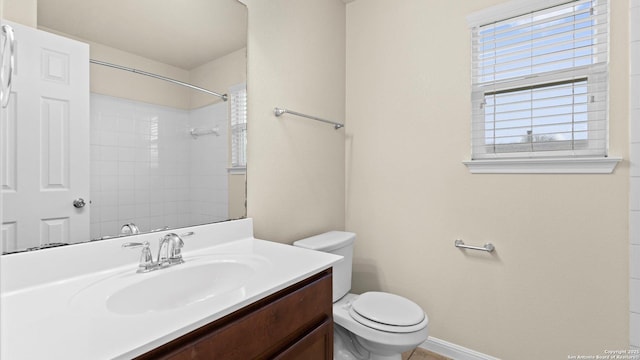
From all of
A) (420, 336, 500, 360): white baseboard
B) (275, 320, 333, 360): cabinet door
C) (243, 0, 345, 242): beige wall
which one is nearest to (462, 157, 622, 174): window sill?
(243, 0, 345, 242): beige wall

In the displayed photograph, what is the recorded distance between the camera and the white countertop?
59 centimetres

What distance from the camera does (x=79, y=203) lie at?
3.32 feet

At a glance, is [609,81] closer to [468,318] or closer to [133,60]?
[468,318]

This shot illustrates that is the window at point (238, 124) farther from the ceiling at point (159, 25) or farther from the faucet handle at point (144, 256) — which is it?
the faucet handle at point (144, 256)

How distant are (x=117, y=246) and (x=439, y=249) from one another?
1670 millimetres

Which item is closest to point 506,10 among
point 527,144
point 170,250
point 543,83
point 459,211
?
point 543,83

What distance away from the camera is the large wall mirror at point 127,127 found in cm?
91

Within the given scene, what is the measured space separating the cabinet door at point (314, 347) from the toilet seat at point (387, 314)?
1.21 feet

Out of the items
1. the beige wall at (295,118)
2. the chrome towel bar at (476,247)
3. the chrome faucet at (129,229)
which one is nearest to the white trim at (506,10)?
the beige wall at (295,118)

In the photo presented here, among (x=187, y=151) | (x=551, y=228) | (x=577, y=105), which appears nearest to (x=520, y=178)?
(x=551, y=228)

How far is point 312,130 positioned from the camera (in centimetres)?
197

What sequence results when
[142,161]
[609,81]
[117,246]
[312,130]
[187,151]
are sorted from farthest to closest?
[312,130]
[609,81]
[187,151]
[142,161]
[117,246]

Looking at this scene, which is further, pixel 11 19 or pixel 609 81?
pixel 609 81

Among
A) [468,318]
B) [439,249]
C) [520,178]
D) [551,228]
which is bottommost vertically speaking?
[468,318]
